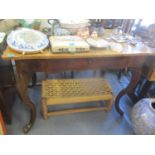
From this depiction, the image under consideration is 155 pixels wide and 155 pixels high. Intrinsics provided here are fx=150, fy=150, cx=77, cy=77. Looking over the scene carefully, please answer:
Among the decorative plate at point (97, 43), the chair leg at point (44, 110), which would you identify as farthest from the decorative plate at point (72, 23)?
the chair leg at point (44, 110)

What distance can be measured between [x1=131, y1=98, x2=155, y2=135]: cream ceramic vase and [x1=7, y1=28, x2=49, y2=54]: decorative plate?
921 mm

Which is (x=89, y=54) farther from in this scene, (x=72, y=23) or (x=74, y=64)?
(x=72, y=23)

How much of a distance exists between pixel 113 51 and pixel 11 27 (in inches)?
32.6

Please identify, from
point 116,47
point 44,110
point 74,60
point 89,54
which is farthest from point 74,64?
point 44,110

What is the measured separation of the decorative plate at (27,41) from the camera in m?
0.90

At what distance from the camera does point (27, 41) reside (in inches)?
37.9

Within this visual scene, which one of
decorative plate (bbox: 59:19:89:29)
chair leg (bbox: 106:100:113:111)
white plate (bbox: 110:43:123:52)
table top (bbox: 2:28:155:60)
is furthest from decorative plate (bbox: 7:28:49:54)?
chair leg (bbox: 106:100:113:111)

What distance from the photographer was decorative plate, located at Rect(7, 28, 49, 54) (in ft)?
2.96

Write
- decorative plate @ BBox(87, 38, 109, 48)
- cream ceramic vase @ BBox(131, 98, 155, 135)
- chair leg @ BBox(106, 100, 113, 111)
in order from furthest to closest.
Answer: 1. chair leg @ BBox(106, 100, 113, 111)
2. cream ceramic vase @ BBox(131, 98, 155, 135)
3. decorative plate @ BBox(87, 38, 109, 48)

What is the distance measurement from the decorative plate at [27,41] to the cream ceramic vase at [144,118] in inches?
36.2

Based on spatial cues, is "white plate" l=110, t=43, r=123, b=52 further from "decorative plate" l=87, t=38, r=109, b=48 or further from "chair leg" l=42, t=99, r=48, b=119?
"chair leg" l=42, t=99, r=48, b=119

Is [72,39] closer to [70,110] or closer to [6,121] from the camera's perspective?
[70,110]

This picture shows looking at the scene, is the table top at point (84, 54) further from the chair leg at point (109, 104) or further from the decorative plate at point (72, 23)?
the chair leg at point (109, 104)
